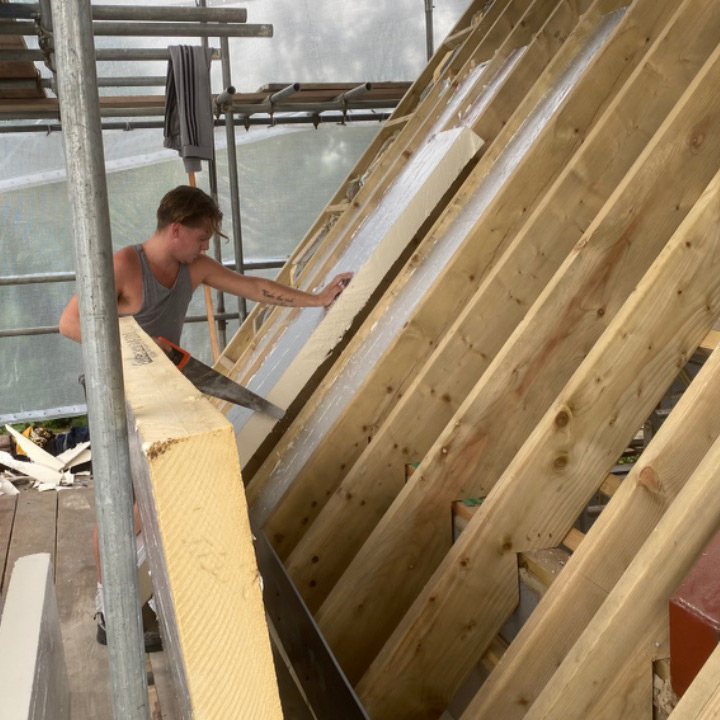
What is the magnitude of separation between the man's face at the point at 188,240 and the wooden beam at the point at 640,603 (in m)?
2.67

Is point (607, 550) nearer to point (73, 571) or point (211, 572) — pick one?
point (211, 572)

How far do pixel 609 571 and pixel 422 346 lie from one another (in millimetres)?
1449

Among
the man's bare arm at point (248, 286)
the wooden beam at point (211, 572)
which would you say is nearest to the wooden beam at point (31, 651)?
the wooden beam at point (211, 572)

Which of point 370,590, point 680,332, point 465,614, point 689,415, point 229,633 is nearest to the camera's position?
point 229,633

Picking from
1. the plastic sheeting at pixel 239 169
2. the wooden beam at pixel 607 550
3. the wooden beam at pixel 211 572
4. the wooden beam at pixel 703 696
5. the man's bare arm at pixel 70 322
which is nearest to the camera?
the wooden beam at pixel 211 572

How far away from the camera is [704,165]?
2.33 m

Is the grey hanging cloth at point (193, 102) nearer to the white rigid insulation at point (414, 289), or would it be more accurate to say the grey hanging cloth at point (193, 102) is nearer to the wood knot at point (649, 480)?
the white rigid insulation at point (414, 289)

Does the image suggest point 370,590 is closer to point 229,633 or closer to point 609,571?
point 609,571

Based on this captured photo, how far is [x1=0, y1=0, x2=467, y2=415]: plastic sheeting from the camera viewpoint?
8.01 m

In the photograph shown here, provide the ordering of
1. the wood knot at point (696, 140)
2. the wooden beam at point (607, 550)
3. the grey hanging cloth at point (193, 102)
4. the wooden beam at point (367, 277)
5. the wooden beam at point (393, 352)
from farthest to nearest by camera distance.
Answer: the grey hanging cloth at point (193, 102) < the wooden beam at point (367, 277) < the wooden beam at point (393, 352) < the wood knot at point (696, 140) < the wooden beam at point (607, 550)

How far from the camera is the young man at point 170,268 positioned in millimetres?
3873

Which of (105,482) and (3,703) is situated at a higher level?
(105,482)

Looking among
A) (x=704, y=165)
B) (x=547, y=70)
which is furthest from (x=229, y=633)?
(x=547, y=70)

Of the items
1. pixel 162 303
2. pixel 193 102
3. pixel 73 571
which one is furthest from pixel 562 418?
pixel 73 571
